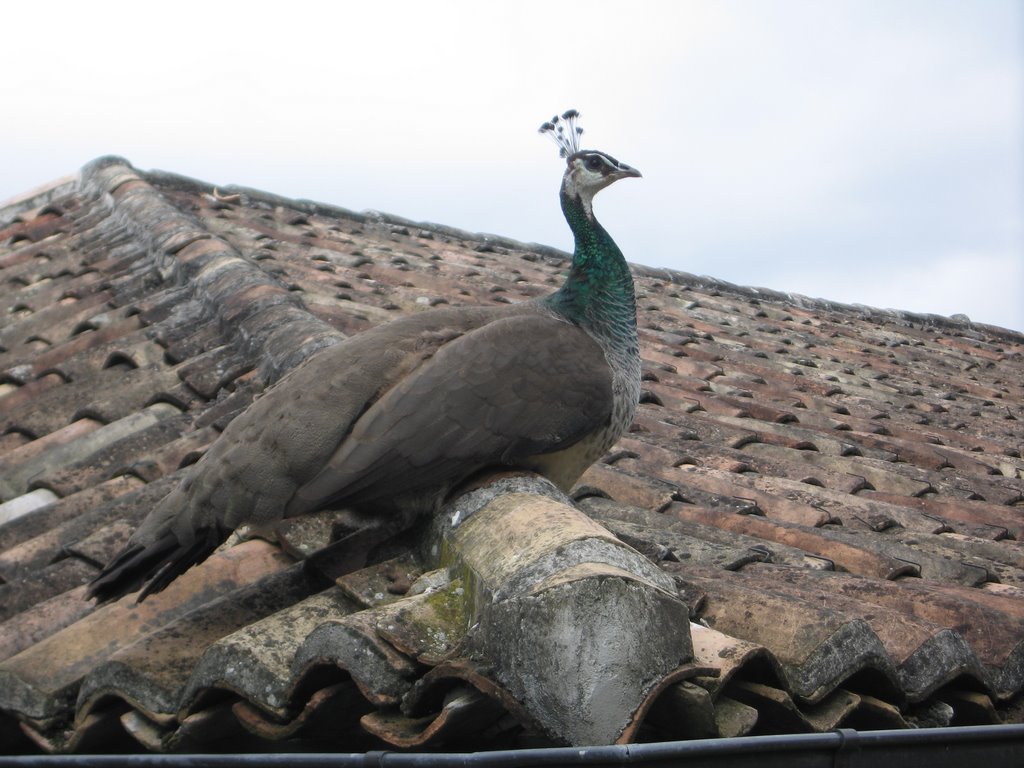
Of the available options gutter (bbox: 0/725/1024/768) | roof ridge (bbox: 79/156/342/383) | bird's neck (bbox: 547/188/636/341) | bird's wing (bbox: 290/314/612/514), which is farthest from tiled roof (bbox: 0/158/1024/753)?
bird's neck (bbox: 547/188/636/341)

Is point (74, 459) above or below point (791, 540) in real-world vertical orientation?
below

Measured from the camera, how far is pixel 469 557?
2504mm

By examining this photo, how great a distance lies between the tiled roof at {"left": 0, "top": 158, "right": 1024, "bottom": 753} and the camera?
2086 millimetres

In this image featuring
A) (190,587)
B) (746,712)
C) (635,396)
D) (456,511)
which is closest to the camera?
(746,712)

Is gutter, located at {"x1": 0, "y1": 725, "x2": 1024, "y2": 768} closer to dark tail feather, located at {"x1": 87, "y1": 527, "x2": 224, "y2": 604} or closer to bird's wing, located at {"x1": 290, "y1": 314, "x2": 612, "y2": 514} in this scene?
dark tail feather, located at {"x1": 87, "y1": 527, "x2": 224, "y2": 604}

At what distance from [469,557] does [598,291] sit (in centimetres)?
129

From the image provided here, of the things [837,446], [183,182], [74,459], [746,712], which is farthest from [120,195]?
[746,712]

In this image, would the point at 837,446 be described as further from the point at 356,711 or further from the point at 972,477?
the point at 356,711

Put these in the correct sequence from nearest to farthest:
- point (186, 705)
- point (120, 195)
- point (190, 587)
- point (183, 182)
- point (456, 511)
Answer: point (186, 705), point (456, 511), point (190, 587), point (120, 195), point (183, 182)

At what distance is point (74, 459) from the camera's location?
407cm

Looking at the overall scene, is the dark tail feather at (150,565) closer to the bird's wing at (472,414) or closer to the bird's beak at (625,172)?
the bird's wing at (472,414)

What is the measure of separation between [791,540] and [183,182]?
544 centimetres

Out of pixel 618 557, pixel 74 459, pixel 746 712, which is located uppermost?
pixel 618 557

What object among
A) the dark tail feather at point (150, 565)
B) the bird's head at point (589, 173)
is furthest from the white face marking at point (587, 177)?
the dark tail feather at point (150, 565)
